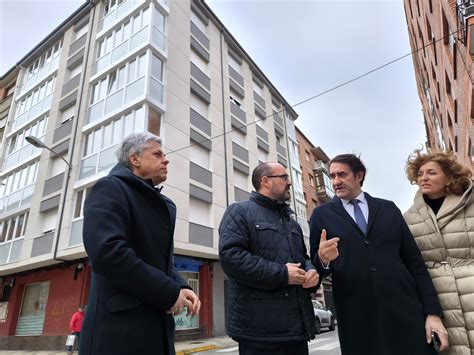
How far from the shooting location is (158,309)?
177 centimetres

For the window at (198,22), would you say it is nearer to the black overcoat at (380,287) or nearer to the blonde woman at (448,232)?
the blonde woman at (448,232)

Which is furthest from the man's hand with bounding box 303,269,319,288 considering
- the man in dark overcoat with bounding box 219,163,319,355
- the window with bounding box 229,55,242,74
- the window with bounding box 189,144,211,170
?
the window with bounding box 229,55,242,74

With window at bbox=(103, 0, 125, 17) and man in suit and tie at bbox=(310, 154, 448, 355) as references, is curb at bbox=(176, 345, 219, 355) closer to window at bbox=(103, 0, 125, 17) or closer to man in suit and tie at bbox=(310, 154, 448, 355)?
man in suit and tie at bbox=(310, 154, 448, 355)

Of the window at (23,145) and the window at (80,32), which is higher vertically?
the window at (80,32)

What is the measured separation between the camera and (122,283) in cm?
160

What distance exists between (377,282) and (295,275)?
0.54 metres

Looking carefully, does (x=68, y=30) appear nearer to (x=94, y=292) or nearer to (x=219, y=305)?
(x=219, y=305)

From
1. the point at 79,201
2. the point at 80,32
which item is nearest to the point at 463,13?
the point at 79,201

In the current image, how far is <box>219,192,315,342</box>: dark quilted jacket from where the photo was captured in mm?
2088

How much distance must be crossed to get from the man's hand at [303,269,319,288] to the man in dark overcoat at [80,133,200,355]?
77 cm

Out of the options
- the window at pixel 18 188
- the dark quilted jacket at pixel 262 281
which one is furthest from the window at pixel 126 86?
the dark quilted jacket at pixel 262 281

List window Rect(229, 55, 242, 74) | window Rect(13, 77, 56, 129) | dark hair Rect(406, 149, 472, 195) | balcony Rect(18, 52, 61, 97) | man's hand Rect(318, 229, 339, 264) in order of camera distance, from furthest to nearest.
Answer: window Rect(229, 55, 242, 74) → balcony Rect(18, 52, 61, 97) → window Rect(13, 77, 56, 129) → dark hair Rect(406, 149, 472, 195) → man's hand Rect(318, 229, 339, 264)

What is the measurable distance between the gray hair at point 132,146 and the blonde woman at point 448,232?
2028 millimetres

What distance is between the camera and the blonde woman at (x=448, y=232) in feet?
6.91
